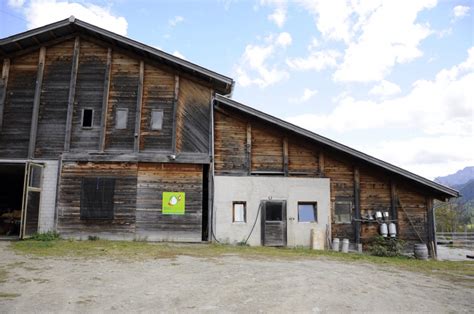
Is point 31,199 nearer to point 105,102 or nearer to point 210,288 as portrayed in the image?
point 105,102

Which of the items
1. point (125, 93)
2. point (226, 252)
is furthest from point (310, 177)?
point (125, 93)

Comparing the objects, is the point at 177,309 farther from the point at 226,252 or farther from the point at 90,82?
the point at 90,82

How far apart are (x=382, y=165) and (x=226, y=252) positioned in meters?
7.39

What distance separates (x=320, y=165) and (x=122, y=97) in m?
8.58

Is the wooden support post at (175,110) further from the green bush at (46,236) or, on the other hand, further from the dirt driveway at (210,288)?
the dirt driveway at (210,288)

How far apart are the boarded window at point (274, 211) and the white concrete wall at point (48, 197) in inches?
324

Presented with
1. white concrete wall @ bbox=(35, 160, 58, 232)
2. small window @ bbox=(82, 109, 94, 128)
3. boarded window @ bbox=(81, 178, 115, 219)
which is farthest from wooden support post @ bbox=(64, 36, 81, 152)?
boarded window @ bbox=(81, 178, 115, 219)

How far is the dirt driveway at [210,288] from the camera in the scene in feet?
20.4

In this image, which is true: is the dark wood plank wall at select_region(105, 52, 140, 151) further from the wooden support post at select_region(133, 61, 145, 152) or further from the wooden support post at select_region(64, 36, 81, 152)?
the wooden support post at select_region(64, 36, 81, 152)

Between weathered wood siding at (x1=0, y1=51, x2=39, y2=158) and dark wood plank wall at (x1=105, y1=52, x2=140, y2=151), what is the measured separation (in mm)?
3122

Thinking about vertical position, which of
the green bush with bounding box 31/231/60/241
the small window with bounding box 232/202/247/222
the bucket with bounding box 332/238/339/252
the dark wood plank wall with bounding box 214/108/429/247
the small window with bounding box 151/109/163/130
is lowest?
the bucket with bounding box 332/238/339/252

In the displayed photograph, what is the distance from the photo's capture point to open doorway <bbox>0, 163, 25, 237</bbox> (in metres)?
18.3

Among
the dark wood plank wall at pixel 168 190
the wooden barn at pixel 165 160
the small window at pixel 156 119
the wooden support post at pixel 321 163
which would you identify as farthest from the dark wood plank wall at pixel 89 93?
the wooden support post at pixel 321 163

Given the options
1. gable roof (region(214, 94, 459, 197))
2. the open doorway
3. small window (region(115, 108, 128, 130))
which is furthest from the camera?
the open doorway
